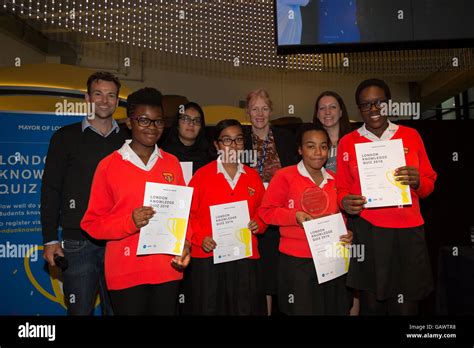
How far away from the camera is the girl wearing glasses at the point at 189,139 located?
9.60 feet

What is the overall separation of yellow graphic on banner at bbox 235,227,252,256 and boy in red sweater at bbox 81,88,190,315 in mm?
413

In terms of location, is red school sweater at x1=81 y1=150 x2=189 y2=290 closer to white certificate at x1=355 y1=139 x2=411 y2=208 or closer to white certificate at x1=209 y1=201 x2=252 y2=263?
white certificate at x1=209 y1=201 x2=252 y2=263

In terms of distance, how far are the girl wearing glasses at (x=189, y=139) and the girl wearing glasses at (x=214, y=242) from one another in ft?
1.12

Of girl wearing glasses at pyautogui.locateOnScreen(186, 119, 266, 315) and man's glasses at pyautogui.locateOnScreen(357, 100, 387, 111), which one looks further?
girl wearing glasses at pyautogui.locateOnScreen(186, 119, 266, 315)

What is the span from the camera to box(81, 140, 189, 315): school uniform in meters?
2.06

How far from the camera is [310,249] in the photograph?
2346 mm

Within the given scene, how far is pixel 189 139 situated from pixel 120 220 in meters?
1.09

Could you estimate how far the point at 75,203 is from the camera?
2404 mm

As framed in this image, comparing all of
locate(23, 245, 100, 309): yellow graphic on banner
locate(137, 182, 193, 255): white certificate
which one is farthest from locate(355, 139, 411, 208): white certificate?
locate(23, 245, 100, 309): yellow graphic on banner

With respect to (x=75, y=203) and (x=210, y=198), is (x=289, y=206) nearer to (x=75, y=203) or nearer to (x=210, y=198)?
(x=210, y=198)

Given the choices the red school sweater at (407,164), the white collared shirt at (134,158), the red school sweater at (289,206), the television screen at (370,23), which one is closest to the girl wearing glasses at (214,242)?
the red school sweater at (289,206)

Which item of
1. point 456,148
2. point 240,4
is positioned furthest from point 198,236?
point 456,148

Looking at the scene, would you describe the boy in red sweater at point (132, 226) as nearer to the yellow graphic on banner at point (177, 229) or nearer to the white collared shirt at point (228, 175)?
the yellow graphic on banner at point (177, 229)

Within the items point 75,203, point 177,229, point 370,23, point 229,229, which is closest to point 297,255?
point 229,229
